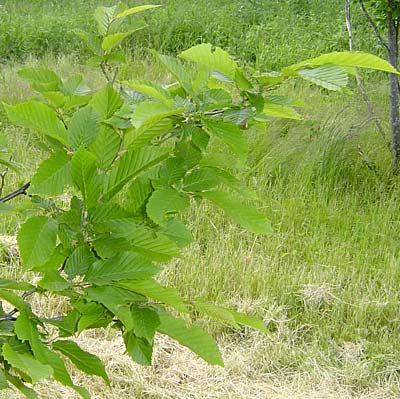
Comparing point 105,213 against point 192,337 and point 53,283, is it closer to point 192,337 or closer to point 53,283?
point 53,283

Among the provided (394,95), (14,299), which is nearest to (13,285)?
(14,299)

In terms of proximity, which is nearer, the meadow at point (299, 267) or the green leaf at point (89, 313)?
the green leaf at point (89, 313)

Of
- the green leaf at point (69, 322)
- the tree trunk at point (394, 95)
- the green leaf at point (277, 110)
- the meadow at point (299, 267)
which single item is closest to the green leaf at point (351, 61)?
the green leaf at point (277, 110)

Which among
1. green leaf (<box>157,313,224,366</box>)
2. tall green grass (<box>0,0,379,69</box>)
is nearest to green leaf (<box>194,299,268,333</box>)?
green leaf (<box>157,313,224,366</box>)

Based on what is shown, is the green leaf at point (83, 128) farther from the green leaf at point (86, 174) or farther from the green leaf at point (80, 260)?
the green leaf at point (80, 260)

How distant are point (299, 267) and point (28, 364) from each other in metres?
3.05

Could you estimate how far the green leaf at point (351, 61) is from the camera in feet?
3.88

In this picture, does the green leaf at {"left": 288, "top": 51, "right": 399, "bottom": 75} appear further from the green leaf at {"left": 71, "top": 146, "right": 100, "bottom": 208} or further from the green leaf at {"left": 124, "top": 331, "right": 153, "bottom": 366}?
the green leaf at {"left": 124, "top": 331, "right": 153, "bottom": 366}

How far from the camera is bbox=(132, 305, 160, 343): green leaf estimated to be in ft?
4.42

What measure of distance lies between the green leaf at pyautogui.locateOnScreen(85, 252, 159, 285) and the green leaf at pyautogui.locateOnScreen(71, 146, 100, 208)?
0.10m

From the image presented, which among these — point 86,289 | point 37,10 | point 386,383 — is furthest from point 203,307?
point 37,10

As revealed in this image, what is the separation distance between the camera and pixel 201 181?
1341 millimetres

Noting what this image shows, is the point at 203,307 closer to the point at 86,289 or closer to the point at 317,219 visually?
the point at 86,289

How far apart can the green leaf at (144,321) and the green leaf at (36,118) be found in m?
0.32
